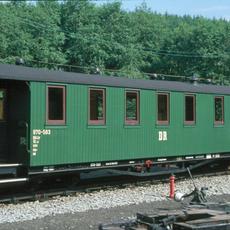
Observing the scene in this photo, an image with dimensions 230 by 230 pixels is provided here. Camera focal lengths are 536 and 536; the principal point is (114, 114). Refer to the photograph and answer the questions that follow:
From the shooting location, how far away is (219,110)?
19.4 metres

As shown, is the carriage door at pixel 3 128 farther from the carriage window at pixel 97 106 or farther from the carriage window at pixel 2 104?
the carriage window at pixel 97 106

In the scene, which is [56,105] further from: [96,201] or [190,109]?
[190,109]

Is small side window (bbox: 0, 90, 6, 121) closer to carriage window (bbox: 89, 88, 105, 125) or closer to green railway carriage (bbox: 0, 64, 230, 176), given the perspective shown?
green railway carriage (bbox: 0, 64, 230, 176)

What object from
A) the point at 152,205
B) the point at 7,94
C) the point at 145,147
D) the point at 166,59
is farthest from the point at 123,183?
the point at 166,59

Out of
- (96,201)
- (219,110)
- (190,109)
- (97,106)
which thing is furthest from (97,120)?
(219,110)

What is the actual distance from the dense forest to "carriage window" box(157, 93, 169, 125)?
20.9m

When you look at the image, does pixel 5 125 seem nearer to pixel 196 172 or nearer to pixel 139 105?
pixel 139 105

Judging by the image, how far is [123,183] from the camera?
1616cm

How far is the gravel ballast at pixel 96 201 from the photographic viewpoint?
11297mm

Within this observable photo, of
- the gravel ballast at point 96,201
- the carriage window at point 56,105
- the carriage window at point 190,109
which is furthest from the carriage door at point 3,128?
the carriage window at point 190,109

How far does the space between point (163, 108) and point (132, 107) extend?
1.46 meters

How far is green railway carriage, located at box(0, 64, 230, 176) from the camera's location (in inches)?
520

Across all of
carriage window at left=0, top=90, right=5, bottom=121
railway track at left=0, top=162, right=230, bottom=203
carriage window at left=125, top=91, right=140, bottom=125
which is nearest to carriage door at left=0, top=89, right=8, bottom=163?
carriage window at left=0, top=90, right=5, bottom=121

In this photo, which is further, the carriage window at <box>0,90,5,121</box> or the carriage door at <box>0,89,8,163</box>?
the carriage window at <box>0,90,5,121</box>
